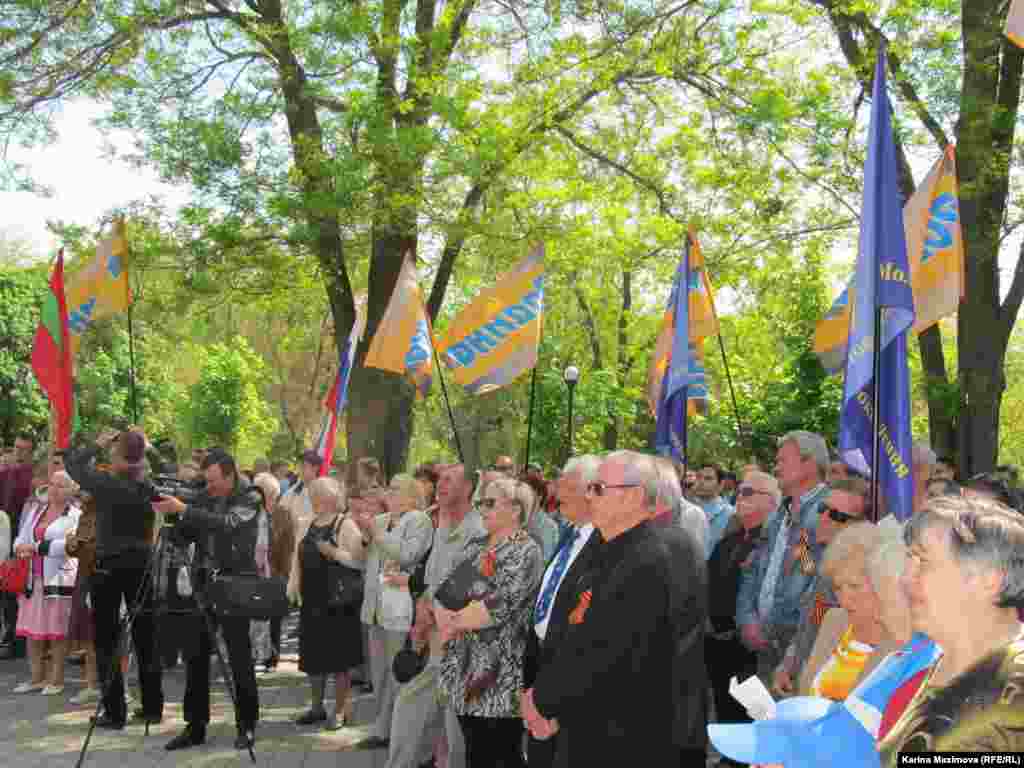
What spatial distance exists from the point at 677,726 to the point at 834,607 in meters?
0.95

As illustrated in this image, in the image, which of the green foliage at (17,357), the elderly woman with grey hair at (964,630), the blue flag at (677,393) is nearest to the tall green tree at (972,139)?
the blue flag at (677,393)

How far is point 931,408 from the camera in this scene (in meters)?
16.5

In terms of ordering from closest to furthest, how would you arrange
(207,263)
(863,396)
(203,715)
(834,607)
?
(834,607), (863,396), (203,715), (207,263)

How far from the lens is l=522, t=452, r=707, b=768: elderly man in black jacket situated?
442 centimetres

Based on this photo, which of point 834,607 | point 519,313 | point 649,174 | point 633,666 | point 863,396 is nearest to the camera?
point 633,666

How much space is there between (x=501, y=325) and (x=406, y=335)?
3.93ft

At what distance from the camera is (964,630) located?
257cm

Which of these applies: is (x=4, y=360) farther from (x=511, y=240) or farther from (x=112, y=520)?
(x=112, y=520)

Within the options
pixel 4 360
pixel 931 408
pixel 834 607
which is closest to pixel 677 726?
pixel 834 607

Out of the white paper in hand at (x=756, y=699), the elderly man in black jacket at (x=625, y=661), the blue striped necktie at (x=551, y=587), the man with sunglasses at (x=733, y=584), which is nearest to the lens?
the white paper in hand at (x=756, y=699)

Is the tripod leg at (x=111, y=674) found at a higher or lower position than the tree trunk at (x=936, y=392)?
lower

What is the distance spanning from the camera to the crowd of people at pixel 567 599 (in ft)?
8.82

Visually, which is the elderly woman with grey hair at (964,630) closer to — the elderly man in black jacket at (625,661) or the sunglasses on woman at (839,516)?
the elderly man in black jacket at (625,661)

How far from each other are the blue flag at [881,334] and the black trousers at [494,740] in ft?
7.43
